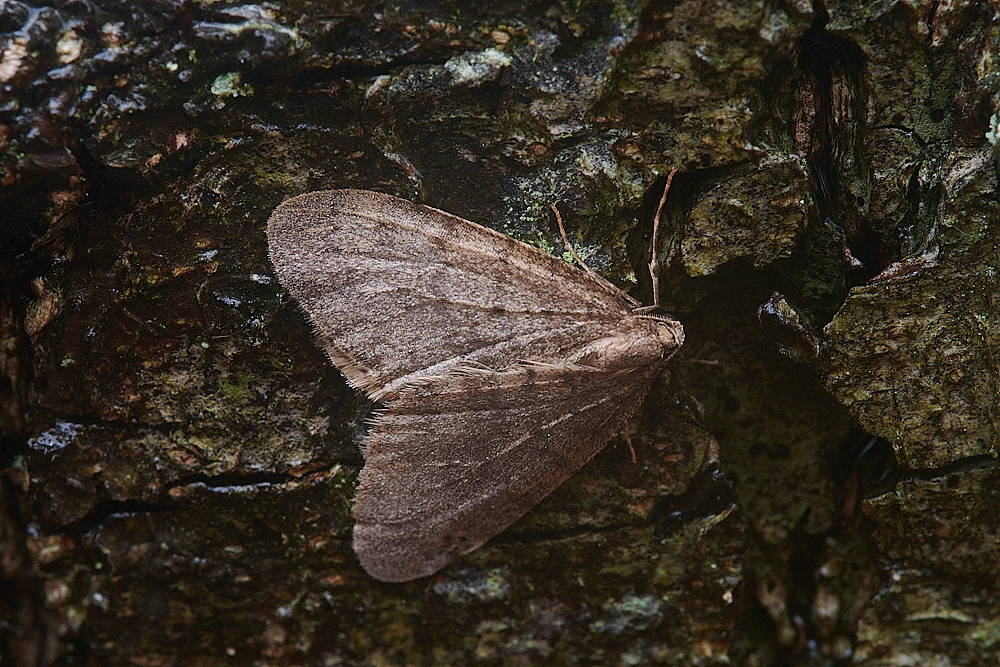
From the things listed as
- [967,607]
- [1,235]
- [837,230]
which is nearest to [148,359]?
[1,235]

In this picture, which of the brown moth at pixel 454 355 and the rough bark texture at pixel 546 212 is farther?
the brown moth at pixel 454 355

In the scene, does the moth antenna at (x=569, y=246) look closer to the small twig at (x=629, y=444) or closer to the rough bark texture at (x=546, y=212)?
the rough bark texture at (x=546, y=212)

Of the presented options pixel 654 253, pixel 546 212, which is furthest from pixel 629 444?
pixel 546 212

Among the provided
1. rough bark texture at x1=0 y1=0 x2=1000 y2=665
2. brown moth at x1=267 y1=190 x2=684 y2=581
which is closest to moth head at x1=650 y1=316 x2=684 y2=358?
brown moth at x1=267 y1=190 x2=684 y2=581

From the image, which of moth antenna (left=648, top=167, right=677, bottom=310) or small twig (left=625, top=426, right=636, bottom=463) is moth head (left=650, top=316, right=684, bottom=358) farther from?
small twig (left=625, top=426, right=636, bottom=463)

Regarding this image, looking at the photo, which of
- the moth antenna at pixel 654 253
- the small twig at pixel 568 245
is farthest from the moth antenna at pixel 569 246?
the moth antenna at pixel 654 253
